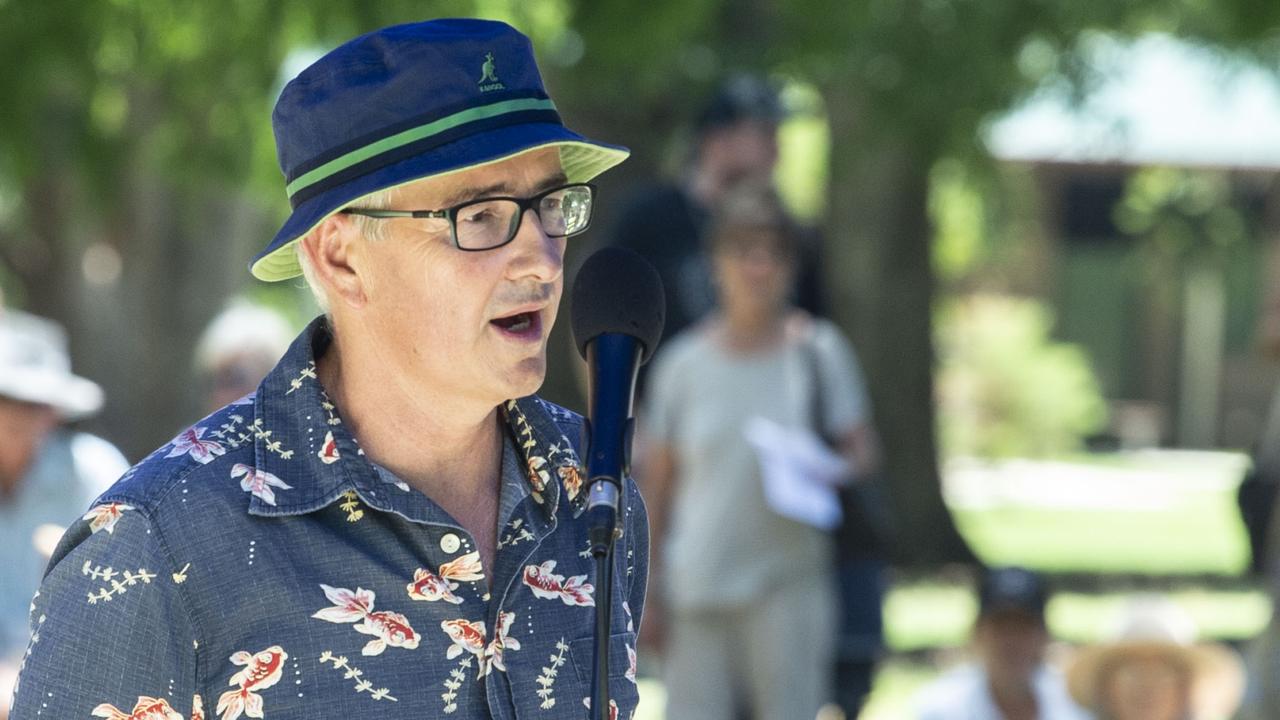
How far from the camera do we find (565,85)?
869 cm

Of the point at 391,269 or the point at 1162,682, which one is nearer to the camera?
the point at 391,269

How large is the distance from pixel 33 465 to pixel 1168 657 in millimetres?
3712

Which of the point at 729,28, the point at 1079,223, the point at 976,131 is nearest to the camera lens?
the point at 976,131

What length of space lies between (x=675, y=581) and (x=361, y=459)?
3919 mm

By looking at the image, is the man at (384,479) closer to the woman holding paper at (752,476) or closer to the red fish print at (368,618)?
the red fish print at (368,618)

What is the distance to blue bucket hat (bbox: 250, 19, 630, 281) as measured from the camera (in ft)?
7.22

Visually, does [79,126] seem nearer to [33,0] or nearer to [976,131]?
[33,0]

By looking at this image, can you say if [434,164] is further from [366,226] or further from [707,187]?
[707,187]

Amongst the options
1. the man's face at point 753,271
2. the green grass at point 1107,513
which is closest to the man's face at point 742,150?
the man's face at point 753,271

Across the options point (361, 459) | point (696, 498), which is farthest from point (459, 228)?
point (696, 498)

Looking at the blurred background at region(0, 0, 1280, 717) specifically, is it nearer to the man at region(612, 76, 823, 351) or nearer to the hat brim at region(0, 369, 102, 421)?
the man at region(612, 76, 823, 351)

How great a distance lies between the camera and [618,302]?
7.84 ft

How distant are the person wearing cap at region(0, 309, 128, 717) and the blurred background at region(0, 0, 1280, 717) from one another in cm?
168

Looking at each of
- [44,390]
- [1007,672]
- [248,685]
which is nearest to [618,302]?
[248,685]
